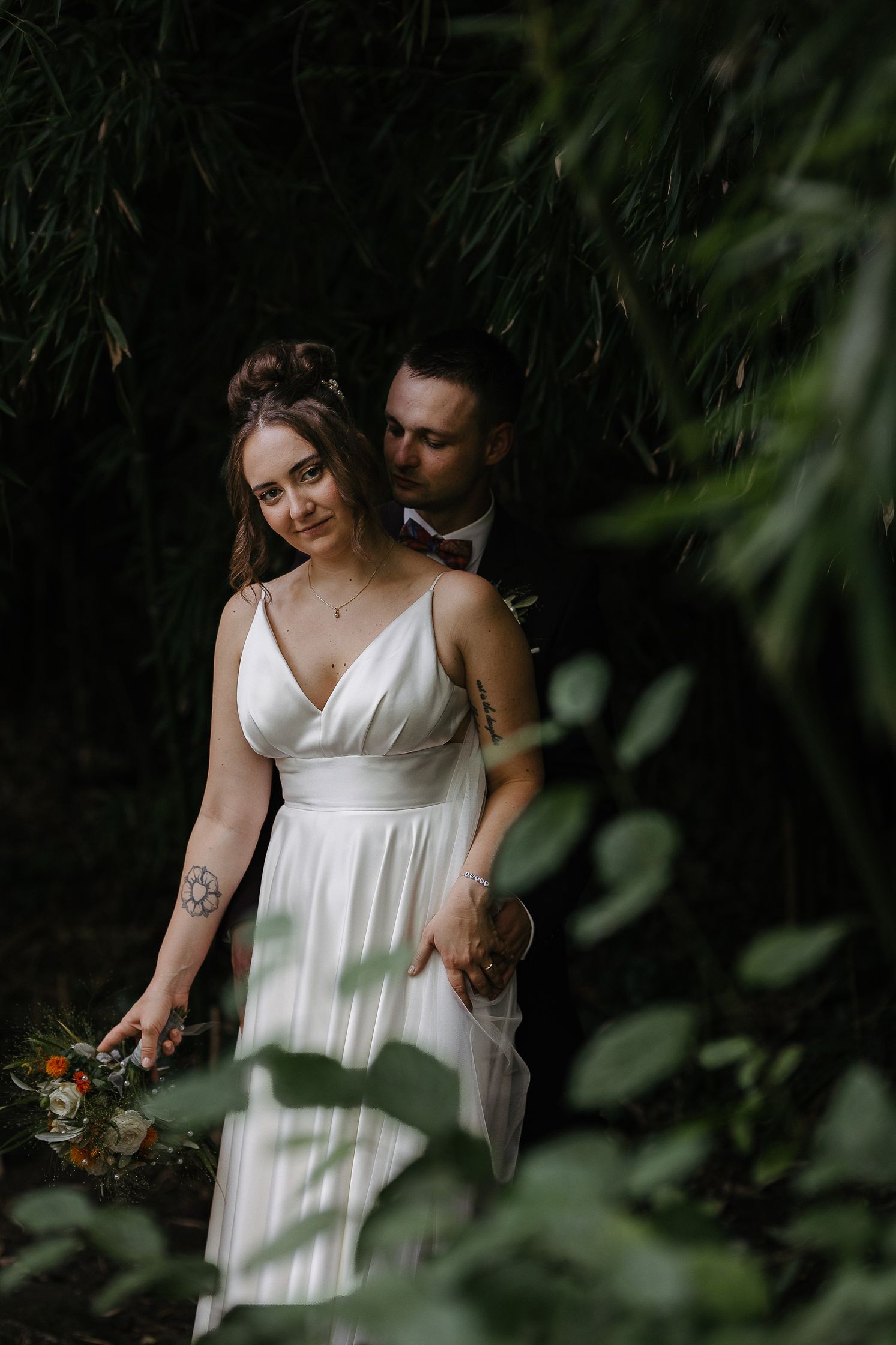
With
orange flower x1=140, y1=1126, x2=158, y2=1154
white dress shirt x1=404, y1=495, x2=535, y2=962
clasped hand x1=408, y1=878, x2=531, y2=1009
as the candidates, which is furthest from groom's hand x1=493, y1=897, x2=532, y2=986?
A: white dress shirt x1=404, y1=495, x2=535, y2=962

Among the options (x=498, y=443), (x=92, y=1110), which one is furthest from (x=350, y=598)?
(x=92, y=1110)

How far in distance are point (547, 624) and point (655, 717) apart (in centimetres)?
131

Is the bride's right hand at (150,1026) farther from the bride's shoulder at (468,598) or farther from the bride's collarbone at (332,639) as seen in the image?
the bride's shoulder at (468,598)

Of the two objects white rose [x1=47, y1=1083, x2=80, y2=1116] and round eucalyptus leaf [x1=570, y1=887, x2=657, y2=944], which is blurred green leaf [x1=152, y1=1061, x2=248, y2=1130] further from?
white rose [x1=47, y1=1083, x2=80, y2=1116]

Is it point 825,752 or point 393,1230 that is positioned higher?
point 825,752

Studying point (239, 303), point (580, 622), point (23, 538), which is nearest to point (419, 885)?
point (580, 622)

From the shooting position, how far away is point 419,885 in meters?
1.67

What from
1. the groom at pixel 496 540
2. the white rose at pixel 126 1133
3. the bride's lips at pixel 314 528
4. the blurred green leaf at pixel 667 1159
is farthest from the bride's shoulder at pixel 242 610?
the blurred green leaf at pixel 667 1159

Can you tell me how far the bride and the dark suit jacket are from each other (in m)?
0.10

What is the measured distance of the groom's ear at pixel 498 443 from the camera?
2.00 metres

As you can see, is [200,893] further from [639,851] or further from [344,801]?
[639,851]

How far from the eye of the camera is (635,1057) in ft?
1.98

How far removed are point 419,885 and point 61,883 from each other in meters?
3.25

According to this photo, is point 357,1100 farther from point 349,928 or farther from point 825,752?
point 349,928
